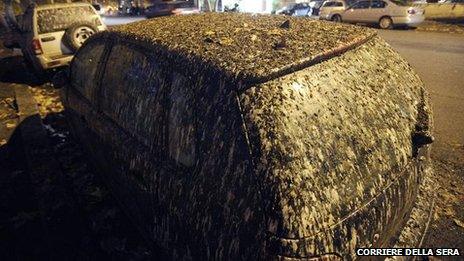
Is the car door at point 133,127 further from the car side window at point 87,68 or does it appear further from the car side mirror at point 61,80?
the car side mirror at point 61,80

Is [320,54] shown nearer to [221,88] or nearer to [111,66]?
[221,88]

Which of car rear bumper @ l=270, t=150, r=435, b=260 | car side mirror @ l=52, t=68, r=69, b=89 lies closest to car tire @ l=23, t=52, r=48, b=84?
car side mirror @ l=52, t=68, r=69, b=89

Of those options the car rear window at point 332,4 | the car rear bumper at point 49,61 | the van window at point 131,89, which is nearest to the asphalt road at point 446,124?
the van window at point 131,89

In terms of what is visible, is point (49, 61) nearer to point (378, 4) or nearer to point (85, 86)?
point (85, 86)

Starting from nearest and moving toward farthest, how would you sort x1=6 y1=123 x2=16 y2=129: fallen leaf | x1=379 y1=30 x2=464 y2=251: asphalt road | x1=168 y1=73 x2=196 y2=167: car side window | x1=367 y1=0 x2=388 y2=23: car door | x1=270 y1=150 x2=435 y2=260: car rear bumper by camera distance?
x1=270 y1=150 x2=435 y2=260: car rear bumper
x1=168 y1=73 x2=196 y2=167: car side window
x1=379 y1=30 x2=464 y2=251: asphalt road
x1=6 y1=123 x2=16 y2=129: fallen leaf
x1=367 y1=0 x2=388 y2=23: car door

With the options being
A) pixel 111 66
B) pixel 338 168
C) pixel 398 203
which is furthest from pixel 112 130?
pixel 398 203

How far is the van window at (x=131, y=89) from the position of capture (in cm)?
233

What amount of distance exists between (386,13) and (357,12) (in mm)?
1895

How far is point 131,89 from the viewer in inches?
103

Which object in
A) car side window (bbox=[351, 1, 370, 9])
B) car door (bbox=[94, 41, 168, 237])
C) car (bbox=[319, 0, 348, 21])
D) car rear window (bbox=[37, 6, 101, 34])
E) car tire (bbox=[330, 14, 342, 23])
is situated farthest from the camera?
car (bbox=[319, 0, 348, 21])

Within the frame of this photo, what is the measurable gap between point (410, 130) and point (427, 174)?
600mm

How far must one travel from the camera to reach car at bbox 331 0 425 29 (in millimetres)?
15906

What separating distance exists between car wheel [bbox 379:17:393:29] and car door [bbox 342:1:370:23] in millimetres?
1002

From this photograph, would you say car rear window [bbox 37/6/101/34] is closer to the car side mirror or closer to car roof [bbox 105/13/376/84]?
the car side mirror
